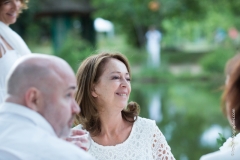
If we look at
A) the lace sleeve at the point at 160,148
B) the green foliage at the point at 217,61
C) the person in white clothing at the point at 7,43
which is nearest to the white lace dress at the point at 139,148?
the lace sleeve at the point at 160,148

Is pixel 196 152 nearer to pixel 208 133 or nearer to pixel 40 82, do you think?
pixel 208 133

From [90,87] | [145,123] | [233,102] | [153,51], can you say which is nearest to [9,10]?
[90,87]

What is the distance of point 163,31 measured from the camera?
63.4 ft

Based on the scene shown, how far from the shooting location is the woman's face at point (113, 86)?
1.95 metres

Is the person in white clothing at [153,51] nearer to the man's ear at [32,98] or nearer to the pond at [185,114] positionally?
the pond at [185,114]

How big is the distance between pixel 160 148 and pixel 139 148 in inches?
3.5

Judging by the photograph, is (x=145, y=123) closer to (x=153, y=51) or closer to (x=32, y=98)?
(x=32, y=98)

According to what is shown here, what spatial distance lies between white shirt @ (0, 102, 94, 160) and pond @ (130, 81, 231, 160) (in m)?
4.19

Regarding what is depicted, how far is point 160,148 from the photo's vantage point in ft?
6.37

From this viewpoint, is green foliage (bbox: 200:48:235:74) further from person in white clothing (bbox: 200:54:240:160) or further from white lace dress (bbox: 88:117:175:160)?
person in white clothing (bbox: 200:54:240:160)

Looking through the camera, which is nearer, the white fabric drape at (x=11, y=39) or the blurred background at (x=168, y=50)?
the white fabric drape at (x=11, y=39)

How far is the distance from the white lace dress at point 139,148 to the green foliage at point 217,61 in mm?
13131

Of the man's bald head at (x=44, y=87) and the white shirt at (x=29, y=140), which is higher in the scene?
the man's bald head at (x=44, y=87)

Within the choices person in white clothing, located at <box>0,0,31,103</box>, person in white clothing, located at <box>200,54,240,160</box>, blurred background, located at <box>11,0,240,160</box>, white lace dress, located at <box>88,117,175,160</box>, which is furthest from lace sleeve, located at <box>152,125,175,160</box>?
blurred background, located at <box>11,0,240,160</box>
